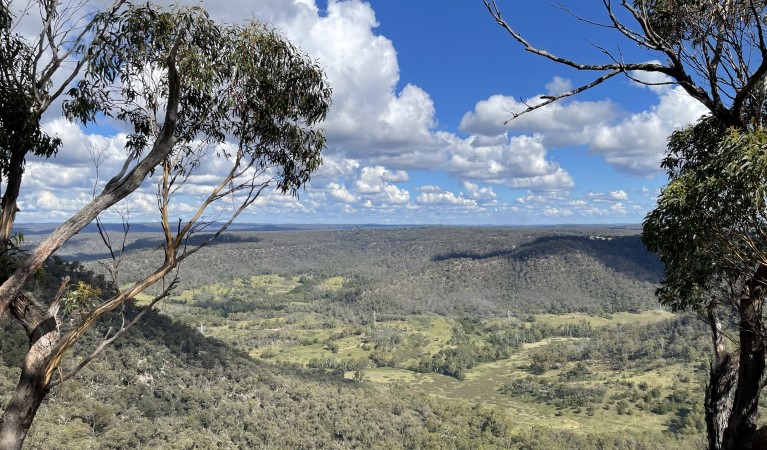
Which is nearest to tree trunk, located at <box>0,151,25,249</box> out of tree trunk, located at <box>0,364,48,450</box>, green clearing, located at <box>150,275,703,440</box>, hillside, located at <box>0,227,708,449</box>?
tree trunk, located at <box>0,364,48,450</box>

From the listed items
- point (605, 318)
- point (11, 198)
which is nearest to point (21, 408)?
point (11, 198)

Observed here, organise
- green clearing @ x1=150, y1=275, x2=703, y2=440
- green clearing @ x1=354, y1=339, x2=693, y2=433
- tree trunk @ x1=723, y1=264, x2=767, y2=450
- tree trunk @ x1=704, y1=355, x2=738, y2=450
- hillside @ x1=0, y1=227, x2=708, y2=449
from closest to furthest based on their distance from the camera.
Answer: tree trunk @ x1=723, y1=264, x2=767, y2=450
tree trunk @ x1=704, y1=355, x2=738, y2=450
hillside @ x1=0, y1=227, x2=708, y2=449
green clearing @ x1=354, y1=339, x2=693, y2=433
green clearing @ x1=150, y1=275, x2=703, y2=440

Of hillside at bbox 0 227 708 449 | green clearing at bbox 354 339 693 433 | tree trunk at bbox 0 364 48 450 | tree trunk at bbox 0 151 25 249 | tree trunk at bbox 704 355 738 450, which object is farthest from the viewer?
green clearing at bbox 354 339 693 433

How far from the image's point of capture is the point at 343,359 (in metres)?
138

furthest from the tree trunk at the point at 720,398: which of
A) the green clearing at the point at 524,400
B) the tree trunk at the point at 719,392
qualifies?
the green clearing at the point at 524,400

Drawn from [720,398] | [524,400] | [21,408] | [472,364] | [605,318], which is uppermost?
[21,408]

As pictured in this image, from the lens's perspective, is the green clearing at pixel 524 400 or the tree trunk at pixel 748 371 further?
the green clearing at pixel 524 400

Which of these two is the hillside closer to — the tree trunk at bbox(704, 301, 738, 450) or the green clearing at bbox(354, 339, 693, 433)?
the green clearing at bbox(354, 339, 693, 433)

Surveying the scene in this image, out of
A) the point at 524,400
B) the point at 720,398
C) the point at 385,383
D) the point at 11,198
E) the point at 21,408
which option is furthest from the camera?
the point at 385,383

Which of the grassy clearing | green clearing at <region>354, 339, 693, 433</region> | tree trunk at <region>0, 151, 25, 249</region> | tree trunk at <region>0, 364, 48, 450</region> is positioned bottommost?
green clearing at <region>354, 339, 693, 433</region>

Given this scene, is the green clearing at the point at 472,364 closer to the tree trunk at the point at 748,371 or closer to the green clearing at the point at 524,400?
the green clearing at the point at 524,400

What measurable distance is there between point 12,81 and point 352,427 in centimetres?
5281

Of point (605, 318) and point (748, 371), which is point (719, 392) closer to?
point (748, 371)

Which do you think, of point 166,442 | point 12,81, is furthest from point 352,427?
point 12,81
